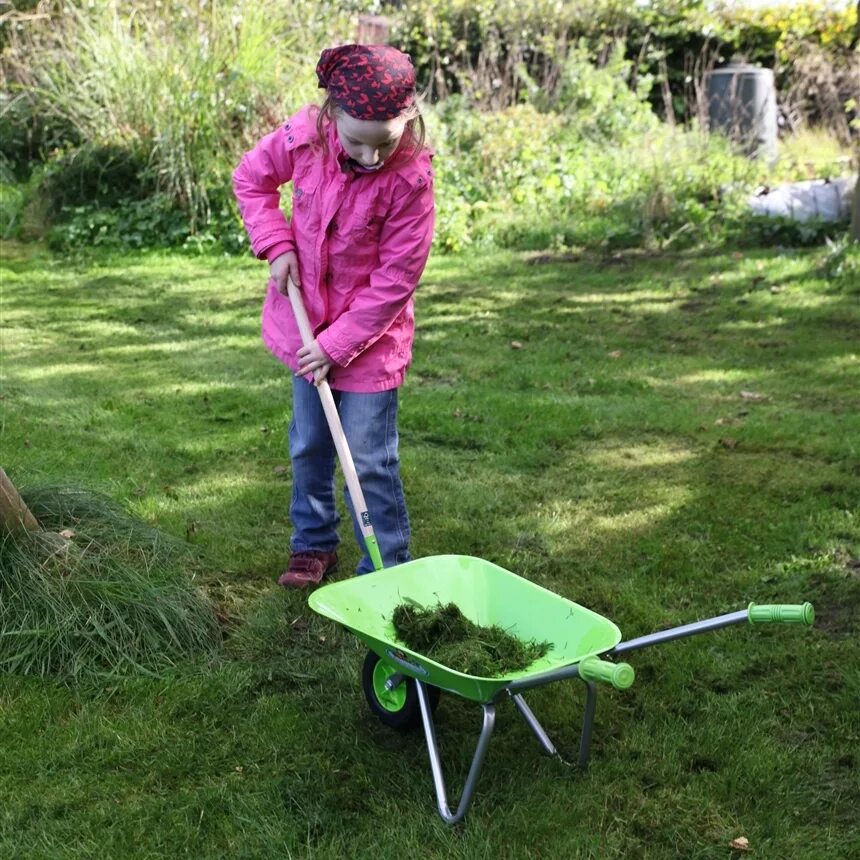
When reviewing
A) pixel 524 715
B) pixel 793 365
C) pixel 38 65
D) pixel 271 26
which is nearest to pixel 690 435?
pixel 793 365

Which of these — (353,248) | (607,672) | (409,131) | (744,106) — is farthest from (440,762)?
(744,106)

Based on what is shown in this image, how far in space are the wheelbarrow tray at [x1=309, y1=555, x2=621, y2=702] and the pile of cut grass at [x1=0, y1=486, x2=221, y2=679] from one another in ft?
2.27

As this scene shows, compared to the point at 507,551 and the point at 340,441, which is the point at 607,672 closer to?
the point at 340,441

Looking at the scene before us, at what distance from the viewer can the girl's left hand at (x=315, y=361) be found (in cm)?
333

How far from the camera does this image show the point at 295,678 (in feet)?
10.7

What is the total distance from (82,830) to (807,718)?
1935mm

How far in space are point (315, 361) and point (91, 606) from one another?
39.6 inches

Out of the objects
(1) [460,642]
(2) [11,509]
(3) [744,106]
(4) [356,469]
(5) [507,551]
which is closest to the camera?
(1) [460,642]

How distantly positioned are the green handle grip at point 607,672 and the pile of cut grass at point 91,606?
148 cm

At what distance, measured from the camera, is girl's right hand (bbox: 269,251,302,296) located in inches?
135

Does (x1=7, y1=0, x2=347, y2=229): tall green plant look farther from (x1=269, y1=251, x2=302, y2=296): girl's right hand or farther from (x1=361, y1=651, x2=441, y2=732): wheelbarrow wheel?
(x1=361, y1=651, x2=441, y2=732): wheelbarrow wheel

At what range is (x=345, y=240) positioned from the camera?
11.1 ft

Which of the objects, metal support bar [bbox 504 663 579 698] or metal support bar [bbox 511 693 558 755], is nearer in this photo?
metal support bar [bbox 504 663 579 698]

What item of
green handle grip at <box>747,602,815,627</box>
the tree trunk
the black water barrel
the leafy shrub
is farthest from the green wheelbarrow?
the black water barrel
